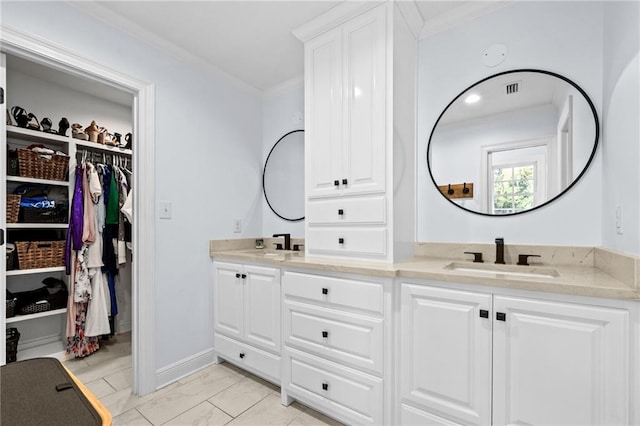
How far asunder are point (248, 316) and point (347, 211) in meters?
1.07

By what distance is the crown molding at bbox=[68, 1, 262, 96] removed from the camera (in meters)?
1.78

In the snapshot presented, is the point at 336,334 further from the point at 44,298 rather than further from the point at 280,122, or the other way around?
the point at 44,298

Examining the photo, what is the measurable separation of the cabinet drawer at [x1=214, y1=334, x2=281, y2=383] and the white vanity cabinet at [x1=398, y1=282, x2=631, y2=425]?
34.9 inches

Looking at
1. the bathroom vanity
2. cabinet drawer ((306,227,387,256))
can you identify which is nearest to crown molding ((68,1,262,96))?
cabinet drawer ((306,227,387,256))

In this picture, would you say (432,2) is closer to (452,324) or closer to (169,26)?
(169,26)

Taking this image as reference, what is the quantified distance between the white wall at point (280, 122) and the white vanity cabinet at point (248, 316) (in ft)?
2.21

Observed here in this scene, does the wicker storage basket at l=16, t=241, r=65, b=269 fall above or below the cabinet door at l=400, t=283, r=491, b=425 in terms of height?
above

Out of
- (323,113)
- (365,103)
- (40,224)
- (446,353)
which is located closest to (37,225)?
(40,224)

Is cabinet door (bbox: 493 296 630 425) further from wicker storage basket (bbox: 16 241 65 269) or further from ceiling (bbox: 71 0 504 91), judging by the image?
wicker storage basket (bbox: 16 241 65 269)

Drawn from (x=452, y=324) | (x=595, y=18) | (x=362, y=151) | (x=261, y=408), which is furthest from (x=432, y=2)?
(x=261, y=408)

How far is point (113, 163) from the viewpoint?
298 cm

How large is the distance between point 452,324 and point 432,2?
187cm

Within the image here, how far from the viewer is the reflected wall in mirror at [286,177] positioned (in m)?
2.72

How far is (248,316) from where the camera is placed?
84.3 inches
